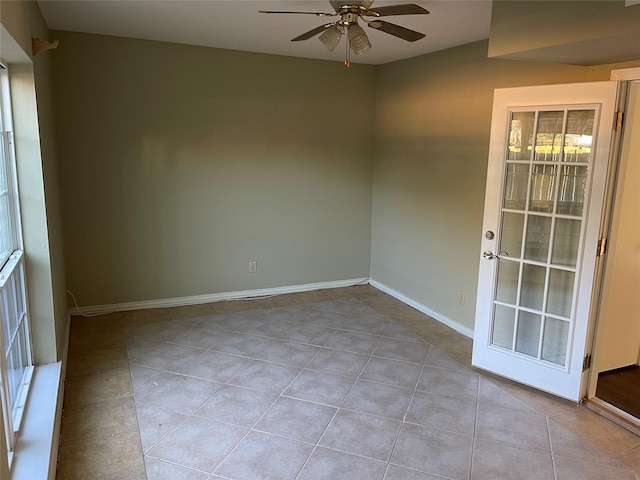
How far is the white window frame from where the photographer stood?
2375 millimetres

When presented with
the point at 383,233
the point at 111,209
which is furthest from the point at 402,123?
the point at 111,209

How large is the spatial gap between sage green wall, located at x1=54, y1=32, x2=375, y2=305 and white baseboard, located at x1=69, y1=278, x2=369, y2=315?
0.06 m

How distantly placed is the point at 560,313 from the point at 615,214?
0.72m

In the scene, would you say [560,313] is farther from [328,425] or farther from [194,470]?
[194,470]

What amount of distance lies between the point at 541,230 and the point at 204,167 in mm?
3123

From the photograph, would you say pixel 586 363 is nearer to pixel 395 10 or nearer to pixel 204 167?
pixel 395 10

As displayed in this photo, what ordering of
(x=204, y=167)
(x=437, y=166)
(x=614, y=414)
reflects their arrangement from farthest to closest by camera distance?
(x=204, y=167) < (x=437, y=166) < (x=614, y=414)

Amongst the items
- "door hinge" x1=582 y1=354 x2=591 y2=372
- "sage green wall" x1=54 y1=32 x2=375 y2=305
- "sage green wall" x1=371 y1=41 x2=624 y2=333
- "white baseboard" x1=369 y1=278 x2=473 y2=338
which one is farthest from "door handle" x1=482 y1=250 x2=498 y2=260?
"sage green wall" x1=54 y1=32 x2=375 y2=305

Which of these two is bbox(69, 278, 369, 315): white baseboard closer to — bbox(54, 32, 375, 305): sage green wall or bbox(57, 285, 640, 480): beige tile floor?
bbox(54, 32, 375, 305): sage green wall

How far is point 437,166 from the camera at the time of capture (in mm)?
4488

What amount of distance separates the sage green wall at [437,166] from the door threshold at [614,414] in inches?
49.9

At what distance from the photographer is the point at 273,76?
4863mm

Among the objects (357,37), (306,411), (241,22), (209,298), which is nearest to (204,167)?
(209,298)

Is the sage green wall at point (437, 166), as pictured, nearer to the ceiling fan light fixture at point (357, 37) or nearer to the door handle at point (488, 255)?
the door handle at point (488, 255)
